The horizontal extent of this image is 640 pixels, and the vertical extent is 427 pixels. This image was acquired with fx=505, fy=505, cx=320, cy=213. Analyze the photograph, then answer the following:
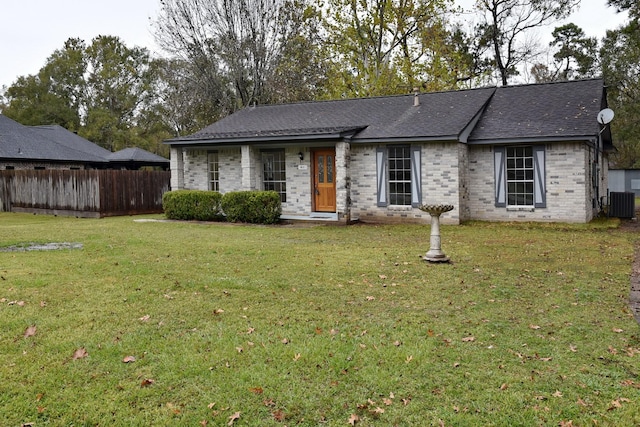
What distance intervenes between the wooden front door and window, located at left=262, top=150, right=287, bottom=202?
123 centimetres

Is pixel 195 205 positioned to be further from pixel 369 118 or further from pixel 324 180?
pixel 369 118

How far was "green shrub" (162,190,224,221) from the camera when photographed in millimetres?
16125

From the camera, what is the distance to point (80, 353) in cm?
422

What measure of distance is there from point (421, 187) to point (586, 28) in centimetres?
2519

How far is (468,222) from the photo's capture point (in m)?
14.4

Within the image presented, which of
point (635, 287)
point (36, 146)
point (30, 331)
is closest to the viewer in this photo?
point (30, 331)

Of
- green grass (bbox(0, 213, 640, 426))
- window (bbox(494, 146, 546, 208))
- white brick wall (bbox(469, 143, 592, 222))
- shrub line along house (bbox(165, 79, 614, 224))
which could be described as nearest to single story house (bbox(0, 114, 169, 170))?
shrub line along house (bbox(165, 79, 614, 224))

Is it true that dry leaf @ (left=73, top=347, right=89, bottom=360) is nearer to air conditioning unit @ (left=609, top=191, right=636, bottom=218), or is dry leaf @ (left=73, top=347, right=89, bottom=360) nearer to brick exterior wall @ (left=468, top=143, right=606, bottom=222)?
brick exterior wall @ (left=468, top=143, right=606, bottom=222)

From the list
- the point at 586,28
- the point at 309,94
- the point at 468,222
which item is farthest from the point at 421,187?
the point at 586,28

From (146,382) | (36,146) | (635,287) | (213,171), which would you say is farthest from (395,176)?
(36,146)

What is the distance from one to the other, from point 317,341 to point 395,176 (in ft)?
35.8

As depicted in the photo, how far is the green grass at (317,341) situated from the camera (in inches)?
132

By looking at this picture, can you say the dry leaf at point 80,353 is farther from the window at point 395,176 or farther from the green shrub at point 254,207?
the window at point 395,176

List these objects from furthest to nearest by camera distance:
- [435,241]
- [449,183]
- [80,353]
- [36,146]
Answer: [36,146]
[449,183]
[435,241]
[80,353]
